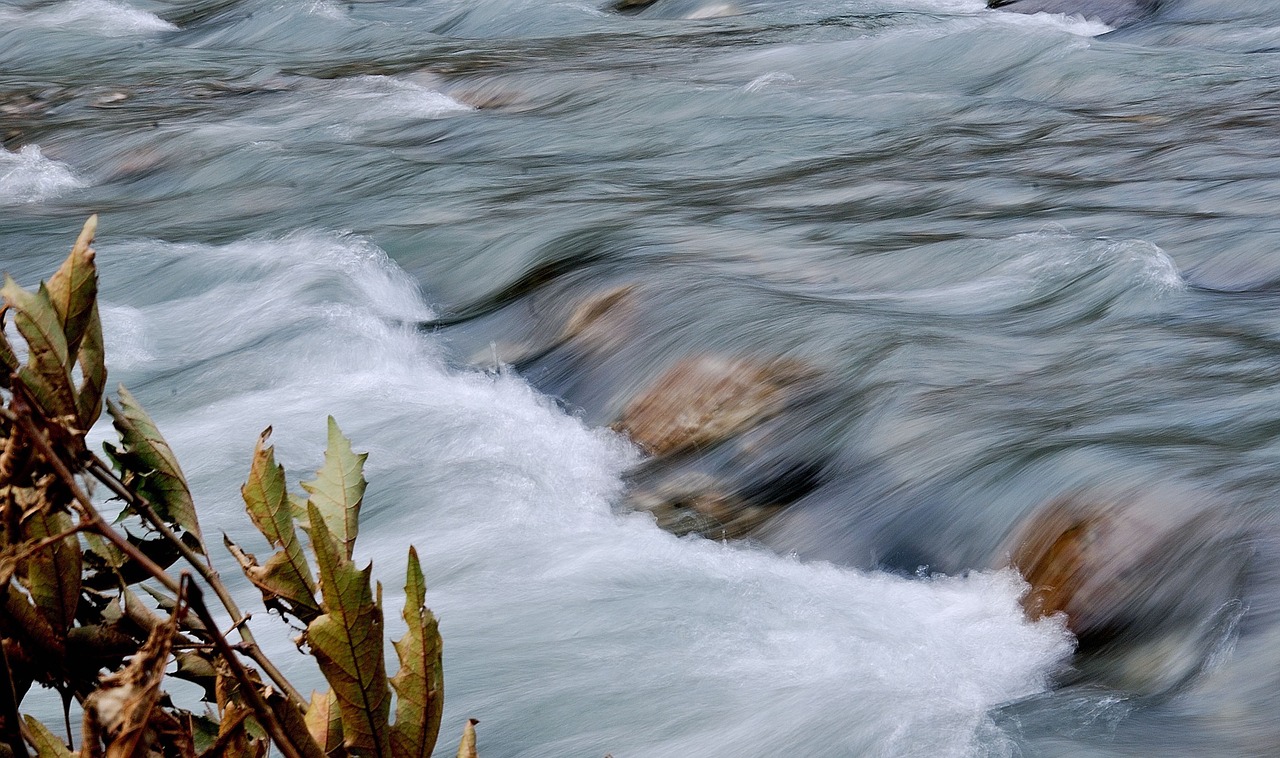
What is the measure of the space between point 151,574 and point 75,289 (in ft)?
0.63

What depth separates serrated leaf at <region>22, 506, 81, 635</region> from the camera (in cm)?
88

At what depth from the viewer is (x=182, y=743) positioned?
974mm

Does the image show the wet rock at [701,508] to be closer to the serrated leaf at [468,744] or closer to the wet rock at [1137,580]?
the wet rock at [1137,580]

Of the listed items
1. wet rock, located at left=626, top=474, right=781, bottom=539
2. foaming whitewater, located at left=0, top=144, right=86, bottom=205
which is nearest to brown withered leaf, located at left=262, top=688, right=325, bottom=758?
wet rock, located at left=626, top=474, right=781, bottom=539

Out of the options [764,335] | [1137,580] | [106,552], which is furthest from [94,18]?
[106,552]

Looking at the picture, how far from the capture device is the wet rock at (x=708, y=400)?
434 centimetres

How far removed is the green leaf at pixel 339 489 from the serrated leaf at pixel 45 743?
0.24 metres

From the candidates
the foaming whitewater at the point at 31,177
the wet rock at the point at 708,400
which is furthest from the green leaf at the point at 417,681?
the foaming whitewater at the point at 31,177

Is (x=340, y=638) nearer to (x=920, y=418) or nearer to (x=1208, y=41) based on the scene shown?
(x=920, y=418)

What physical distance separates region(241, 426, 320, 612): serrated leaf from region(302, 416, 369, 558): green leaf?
0.8 inches

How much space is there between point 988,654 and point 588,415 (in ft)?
6.24

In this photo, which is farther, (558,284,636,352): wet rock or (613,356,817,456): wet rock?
(558,284,636,352): wet rock

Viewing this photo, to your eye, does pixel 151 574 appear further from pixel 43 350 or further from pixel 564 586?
pixel 564 586

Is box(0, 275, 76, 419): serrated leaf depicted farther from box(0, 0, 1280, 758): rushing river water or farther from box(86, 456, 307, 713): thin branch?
box(0, 0, 1280, 758): rushing river water
